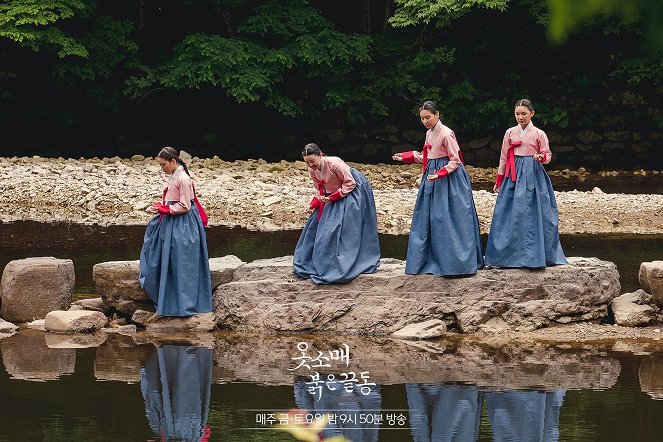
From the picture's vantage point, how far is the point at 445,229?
30.0ft

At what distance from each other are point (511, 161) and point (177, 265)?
9.30 feet

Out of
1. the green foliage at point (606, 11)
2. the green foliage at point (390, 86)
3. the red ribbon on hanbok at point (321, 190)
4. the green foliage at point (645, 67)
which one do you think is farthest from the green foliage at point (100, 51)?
the green foliage at point (606, 11)

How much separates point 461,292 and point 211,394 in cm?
269

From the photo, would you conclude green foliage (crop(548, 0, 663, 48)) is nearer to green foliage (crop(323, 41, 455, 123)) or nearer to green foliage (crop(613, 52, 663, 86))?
green foliage (crop(323, 41, 455, 123))

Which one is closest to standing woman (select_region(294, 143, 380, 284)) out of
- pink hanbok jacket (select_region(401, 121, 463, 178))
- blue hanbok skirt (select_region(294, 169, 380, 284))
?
blue hanbok skirt (select_region(294, 169, 380, 284))

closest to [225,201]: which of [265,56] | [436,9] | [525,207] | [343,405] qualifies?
[265,56]

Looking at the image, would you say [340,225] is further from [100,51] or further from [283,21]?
[100,51]

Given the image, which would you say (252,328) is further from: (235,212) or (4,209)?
(4,209)

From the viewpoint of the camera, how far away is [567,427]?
20.9 feet

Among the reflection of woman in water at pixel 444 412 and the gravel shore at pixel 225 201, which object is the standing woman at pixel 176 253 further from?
the gravel shore at pixel 225 201

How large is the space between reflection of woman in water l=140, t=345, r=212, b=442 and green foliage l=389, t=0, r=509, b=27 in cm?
1396

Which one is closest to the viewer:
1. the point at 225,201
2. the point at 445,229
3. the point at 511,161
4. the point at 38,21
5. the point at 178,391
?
the point at 178,391

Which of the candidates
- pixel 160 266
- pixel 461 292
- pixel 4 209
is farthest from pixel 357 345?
pixel 4 209

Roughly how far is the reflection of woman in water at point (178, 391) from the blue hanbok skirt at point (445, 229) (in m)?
1.91
